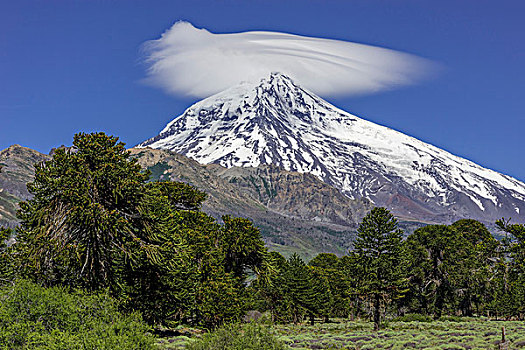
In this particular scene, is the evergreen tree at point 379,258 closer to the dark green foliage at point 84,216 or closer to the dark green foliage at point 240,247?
the dark green foliage at point 240,247

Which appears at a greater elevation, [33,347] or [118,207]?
[118,207]

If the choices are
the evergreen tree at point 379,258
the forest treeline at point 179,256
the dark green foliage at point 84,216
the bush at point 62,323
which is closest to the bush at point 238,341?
the bush at point 62,323

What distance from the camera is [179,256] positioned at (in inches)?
1157

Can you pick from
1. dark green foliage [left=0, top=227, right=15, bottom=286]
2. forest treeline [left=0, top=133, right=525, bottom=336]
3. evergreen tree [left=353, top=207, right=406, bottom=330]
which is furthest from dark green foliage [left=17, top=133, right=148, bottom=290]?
evergreen tree [left=353, top=207, right=406, bottom=330]

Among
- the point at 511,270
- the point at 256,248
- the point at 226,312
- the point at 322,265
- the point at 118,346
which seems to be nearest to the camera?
the point at 118,346

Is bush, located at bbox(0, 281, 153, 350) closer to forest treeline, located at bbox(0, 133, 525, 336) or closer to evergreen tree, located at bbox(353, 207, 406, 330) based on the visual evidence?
forest treeline, located at bbox(0, 133, 525, 336)

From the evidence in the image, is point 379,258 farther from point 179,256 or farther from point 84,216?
point 84,216

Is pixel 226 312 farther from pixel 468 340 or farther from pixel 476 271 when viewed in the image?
pixel 476 271

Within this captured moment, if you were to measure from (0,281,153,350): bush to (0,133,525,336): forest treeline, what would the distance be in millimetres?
2016

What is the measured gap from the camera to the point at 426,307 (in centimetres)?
8269

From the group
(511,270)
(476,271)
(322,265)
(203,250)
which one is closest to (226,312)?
(203,250)

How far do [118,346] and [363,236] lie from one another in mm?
46709

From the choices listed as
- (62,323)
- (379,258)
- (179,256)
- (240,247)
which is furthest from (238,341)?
(379,258)

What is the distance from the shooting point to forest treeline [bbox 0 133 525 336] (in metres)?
26.8
